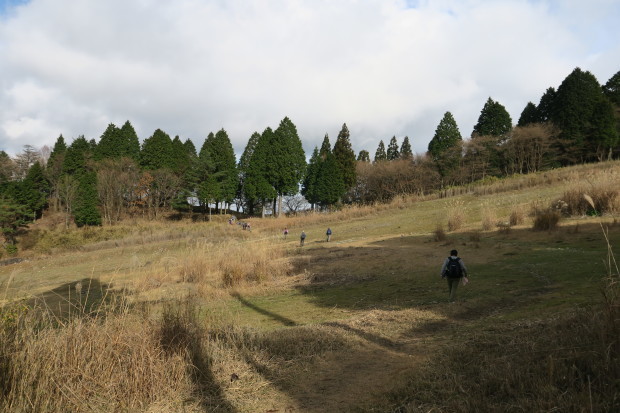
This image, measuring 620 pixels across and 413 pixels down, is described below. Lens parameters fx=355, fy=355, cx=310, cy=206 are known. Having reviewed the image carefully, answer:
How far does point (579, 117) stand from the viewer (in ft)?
132

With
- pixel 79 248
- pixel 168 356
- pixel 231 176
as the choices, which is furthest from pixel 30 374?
pixel 231 176

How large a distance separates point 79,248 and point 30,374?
3322 centimetres

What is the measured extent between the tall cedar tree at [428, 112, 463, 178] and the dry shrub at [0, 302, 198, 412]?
4781 centimetres

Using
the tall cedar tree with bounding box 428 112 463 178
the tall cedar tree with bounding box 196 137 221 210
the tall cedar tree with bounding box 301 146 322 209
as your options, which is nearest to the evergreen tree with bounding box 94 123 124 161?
the tall cedar tree with bounding box 196 137 221 210

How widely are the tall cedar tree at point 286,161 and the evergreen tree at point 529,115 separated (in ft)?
107

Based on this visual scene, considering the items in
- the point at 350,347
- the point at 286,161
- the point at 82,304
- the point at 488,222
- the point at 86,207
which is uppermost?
the point at 286,161

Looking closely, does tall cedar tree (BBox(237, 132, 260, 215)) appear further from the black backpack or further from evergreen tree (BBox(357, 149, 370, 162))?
the black backpack

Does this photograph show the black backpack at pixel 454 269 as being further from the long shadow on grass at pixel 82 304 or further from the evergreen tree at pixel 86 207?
the evergreen tree at pixel 86 207

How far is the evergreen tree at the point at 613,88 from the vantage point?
145ft

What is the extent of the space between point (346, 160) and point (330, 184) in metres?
5.85

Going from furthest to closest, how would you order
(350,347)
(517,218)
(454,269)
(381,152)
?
(381,152)
(517,218)
(454,269)
(350,347)

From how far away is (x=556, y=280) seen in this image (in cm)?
709

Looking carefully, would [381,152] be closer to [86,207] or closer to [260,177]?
[260,177]

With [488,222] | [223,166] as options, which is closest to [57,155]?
[223,166]
